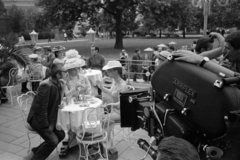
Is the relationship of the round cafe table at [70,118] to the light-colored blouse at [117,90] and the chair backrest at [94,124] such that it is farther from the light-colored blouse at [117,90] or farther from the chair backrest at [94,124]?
the light-colored blouse at [117,90]

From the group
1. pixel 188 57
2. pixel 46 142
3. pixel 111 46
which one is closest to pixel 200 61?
pixel 188 57

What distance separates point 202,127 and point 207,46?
145cm

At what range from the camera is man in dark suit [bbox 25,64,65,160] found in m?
3.38

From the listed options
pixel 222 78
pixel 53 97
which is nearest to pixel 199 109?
pixel 222 78

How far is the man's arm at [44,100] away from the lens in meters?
3.37

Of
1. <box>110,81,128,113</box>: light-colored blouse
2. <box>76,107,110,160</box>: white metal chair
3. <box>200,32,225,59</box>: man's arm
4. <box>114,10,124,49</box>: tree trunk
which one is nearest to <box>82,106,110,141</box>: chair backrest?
<box>76,107,110,160</box>: white metal chair

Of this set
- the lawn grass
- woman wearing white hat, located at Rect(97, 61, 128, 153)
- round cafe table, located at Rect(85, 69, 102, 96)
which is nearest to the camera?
woman wearing white hat, located at Rect(97, 61, 128, 153)

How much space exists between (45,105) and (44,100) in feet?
0.23

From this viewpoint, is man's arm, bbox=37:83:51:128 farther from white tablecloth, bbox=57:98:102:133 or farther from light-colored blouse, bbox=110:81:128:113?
A: light-colored blouse, bbox=110:81:128:113

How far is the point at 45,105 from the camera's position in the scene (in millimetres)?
3377

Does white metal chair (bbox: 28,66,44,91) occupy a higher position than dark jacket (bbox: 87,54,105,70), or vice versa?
dark jacket (bbox: 87,54,105,70)

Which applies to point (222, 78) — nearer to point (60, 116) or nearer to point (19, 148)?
point (60, 116)

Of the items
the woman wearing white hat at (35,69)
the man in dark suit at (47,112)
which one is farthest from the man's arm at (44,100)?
the woman wearing white hat at (35,69)

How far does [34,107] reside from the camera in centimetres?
342
